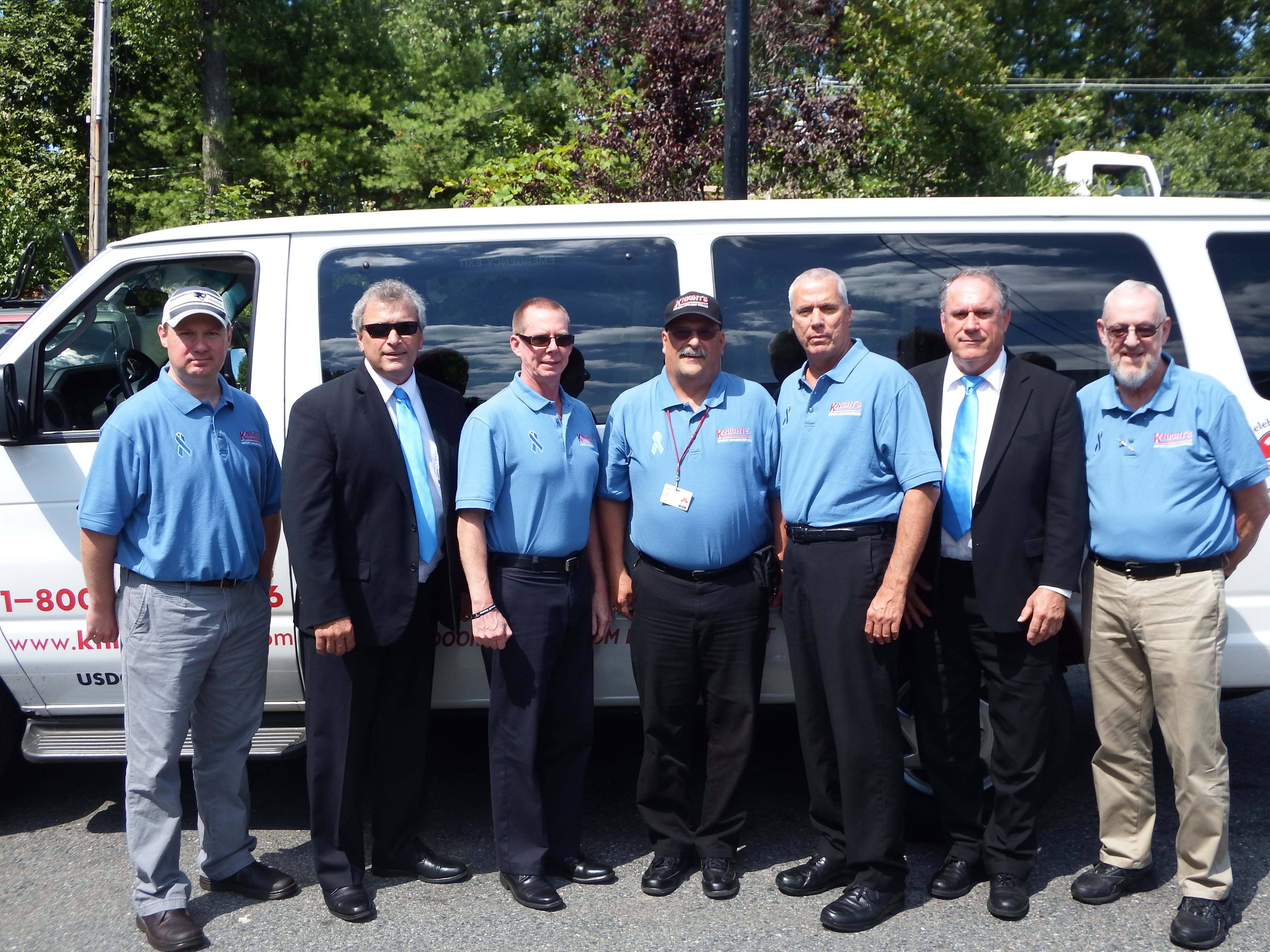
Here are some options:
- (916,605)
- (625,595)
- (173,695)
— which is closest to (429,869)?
(173,695)

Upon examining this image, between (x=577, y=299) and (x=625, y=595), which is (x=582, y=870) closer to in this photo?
(x=625, y=595)

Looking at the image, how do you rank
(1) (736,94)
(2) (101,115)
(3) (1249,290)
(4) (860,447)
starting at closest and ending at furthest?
(4) (860,447) → (3) (1249,290) → (1) (736,94) → (2) (101,115)

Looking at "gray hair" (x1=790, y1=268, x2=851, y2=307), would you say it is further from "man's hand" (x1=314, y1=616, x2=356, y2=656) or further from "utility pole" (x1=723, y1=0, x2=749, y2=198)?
"utility pole" (x1=723, y1=0, x2=749, y2=198)

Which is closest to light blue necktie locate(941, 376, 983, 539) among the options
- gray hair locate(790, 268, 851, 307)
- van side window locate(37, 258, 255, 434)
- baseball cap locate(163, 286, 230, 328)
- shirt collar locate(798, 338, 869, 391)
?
shirt collar locate(798, 338, 869, 391)

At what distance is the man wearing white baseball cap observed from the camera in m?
3.44

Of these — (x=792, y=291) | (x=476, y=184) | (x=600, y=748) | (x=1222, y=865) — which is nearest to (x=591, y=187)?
(x=476, y=184)

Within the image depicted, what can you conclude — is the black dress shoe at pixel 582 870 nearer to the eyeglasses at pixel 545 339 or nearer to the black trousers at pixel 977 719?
the black trousers at pixel 977 719

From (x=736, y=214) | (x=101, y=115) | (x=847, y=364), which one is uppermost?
(x=101, y=115)

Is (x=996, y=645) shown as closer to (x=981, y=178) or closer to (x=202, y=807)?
(x=202, y=807)

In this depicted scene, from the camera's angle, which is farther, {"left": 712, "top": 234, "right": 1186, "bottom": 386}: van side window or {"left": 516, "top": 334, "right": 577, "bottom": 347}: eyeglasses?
{"left": 712, "top": 234, "right": 1186, "bottom": 386}: van side window

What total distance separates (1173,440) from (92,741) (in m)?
3.72

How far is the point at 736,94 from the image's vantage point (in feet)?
24.5

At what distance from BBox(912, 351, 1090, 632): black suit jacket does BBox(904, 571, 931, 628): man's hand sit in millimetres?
178

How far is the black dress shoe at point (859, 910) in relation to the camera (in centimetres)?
350
